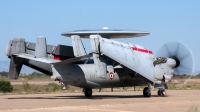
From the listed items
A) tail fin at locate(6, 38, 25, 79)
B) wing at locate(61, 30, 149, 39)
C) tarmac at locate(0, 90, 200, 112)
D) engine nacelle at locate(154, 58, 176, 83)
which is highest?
wing at locate(61, 30, 149, 39)

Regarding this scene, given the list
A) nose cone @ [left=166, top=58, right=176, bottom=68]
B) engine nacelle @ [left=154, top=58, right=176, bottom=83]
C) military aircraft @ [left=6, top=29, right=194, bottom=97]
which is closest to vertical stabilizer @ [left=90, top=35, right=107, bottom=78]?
military aircraft @ [left=6, top=29, right=194, bottom=97]

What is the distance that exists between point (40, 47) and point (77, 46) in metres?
3.16

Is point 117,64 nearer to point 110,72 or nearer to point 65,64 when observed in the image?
point 110,72

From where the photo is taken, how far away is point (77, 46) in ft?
130

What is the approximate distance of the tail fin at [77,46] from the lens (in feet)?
130

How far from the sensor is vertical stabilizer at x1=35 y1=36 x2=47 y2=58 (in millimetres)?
40106

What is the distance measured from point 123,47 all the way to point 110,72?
2.66 m

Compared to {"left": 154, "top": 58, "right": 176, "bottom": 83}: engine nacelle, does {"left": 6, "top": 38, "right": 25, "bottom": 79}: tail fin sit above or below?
above

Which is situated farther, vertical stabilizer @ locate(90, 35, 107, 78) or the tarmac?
vertical stabilizer @ locate(90, 35, 107, 78)

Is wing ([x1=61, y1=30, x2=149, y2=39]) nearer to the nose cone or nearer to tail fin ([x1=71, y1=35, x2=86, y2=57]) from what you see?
tail fin ([x1=71, y1=35, x2=86, y2=57])

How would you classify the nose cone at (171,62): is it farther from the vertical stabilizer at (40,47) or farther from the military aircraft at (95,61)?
the vertical stabilizer at (40,47)

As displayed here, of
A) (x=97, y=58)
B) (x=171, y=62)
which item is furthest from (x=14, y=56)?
(x=171, y=62)

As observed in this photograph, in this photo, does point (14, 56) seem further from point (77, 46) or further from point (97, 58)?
point (97, 58)

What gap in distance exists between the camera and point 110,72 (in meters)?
42.0
